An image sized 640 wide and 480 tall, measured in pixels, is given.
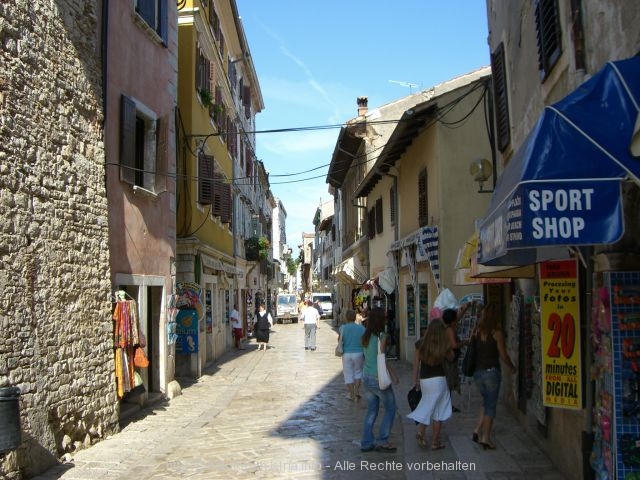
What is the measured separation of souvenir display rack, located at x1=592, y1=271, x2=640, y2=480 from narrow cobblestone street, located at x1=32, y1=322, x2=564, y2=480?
2.03 metres

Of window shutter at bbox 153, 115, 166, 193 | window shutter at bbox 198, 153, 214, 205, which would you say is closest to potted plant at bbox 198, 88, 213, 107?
window shutter at bbox 198, 153, 214, 205

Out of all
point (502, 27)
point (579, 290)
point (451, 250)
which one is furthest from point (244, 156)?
point (579, 290)

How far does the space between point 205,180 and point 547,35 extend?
11.7 meters

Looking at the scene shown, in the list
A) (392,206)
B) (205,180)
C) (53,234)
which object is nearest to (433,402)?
(53,234)

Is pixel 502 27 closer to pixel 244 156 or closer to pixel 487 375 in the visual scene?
pixel 487 375

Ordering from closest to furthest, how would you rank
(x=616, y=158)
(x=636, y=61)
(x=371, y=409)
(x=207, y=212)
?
(x=616, y=158) < (x=636, y=61) < (x=371, y=409) < (x=207, y=212)

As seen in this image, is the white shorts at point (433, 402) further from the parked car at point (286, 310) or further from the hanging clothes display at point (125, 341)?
the parked car at point (286, 310)

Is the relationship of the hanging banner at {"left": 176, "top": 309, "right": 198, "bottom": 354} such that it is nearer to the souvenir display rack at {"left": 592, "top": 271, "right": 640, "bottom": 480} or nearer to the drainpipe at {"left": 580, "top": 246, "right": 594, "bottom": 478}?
the drainpipe at {"left": 580, "top": 246, "right": 594, "bottom": 478}

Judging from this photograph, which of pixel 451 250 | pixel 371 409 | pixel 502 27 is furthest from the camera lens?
pixel 451 250

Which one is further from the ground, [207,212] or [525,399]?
[207,212]

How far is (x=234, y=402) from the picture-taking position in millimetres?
12453

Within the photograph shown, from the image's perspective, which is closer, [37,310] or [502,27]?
[37,310]

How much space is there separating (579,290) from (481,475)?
2.23 meters

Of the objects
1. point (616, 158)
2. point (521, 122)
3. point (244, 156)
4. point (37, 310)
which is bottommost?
point (37, 310)
